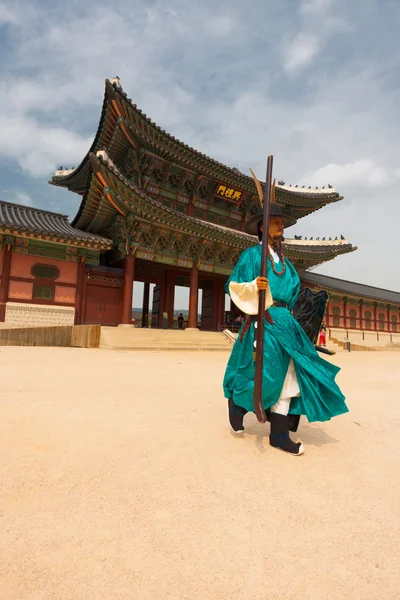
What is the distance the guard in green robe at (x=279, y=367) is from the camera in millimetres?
1958

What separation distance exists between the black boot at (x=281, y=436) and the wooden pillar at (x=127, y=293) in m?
10.4

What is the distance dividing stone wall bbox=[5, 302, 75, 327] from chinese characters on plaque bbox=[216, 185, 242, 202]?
344 inches

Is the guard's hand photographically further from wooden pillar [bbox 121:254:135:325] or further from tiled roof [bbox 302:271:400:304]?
tiled roof [bbox 302:271:400:304]

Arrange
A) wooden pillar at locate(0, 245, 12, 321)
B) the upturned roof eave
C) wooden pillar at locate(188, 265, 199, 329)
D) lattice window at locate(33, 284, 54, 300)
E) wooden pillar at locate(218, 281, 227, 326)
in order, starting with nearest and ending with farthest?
the upturned roof eave → wooden pillar at locate(0, 245, 12, 321) → lattice window at locate(33, 284, 54, 300) → wooden pillar at locate(188, 265, 199, 329) → wooden pillar at locate(218, 281, 227, 326)

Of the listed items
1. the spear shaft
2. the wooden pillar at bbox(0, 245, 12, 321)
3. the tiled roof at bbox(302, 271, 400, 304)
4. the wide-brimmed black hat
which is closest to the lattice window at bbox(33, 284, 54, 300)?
the wooden pillar at bbox(0, 245, 12, 321)

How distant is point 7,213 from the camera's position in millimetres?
12148

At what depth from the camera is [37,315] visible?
11320 millimetres

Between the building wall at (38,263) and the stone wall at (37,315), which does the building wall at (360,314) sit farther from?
the stone wall at (37,315)

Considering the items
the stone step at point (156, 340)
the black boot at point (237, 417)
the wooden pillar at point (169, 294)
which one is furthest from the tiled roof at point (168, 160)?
the black boot at point (237, 417)

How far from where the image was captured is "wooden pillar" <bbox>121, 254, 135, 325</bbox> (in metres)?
12.0

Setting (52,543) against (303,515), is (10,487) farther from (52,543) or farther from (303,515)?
(303,515)

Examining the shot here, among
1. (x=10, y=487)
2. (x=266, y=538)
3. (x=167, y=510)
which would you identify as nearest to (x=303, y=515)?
(x=266, y=538)

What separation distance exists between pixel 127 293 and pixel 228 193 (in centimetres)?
749

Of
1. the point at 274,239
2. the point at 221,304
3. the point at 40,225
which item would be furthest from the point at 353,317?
the point at 274,239
